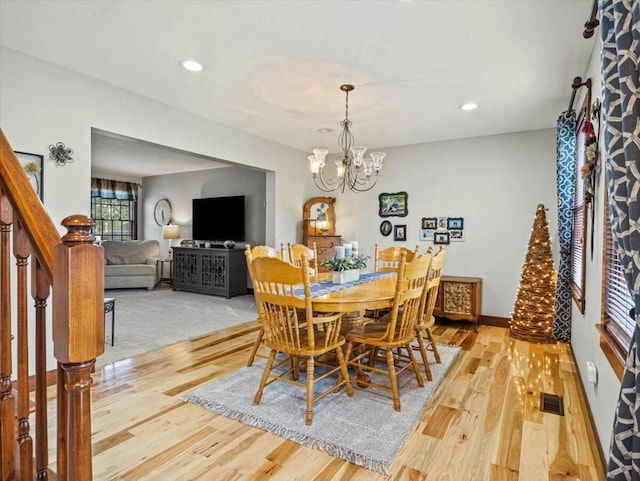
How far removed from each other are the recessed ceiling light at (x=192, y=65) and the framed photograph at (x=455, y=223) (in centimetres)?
373

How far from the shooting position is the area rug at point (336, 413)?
2023 mm

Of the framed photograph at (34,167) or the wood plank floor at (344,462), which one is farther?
the framed photograph at (34,167)

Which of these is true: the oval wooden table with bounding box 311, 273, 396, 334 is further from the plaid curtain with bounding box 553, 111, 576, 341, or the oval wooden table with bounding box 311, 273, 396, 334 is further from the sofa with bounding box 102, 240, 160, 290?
the sofa with bounding box 102, 240, 160, 290

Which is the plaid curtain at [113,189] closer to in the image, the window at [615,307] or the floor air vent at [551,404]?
the floor air vent at [551,404]

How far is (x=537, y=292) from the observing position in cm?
416

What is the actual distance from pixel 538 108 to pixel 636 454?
147 inches

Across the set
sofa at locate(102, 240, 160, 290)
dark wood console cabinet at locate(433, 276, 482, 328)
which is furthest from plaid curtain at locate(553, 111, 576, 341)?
sofa at locate(102, 240, 160, 290)

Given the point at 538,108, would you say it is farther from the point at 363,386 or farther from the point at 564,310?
the point at 363,386

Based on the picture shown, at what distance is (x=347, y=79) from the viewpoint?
318 centimetres

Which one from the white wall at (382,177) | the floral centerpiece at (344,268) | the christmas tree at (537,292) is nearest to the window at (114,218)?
the white wall at (382,177)

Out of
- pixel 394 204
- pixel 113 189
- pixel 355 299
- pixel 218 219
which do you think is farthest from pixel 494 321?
pixel 113 189

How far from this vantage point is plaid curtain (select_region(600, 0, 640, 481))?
1.05 metres

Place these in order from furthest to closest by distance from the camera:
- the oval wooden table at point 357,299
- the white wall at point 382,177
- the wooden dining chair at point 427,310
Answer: the wooden dining chair at point 427,310 < the white wall at point 382,177 < the oval wooden table at point 357,299

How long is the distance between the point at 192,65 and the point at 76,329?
108 inches
